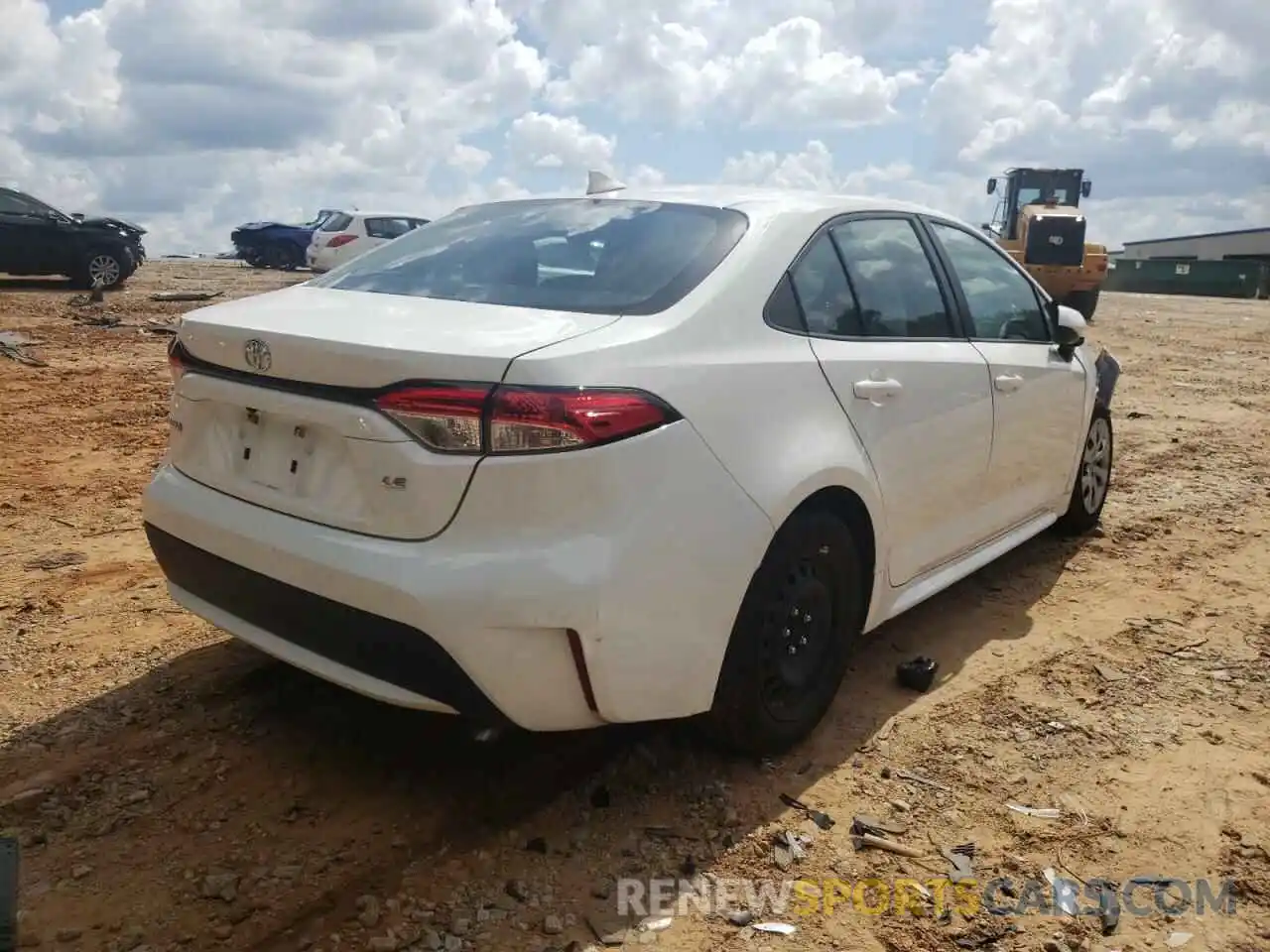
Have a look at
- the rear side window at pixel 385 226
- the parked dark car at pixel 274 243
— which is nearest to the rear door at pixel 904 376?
the rear side window at pixel 385 226

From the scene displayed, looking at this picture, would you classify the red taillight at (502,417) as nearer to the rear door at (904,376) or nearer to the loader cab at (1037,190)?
the rear door at (904,376)

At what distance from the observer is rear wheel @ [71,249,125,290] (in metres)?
16.6

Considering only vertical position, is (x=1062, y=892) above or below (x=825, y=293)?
below

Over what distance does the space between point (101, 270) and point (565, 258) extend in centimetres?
1628

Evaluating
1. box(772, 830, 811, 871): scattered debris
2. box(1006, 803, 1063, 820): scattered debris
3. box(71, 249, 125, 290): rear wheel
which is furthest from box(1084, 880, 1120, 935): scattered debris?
box(71, 249, 125, 290): rear wheel

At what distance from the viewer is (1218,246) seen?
55.6m

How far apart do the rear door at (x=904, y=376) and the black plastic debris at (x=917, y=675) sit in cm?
34

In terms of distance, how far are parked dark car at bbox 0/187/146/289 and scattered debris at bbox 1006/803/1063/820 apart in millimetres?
17326

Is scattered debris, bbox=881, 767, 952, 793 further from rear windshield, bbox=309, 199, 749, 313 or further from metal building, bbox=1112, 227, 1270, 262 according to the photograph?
metal building, bbox=1112, 227, 1270, 262

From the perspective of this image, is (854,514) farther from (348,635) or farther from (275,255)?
(275,255)

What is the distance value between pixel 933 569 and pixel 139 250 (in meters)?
17.2

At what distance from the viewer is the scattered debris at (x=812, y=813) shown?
280 centimetres

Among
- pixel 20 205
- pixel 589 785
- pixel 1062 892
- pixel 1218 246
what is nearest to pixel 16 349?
pixel 20 205

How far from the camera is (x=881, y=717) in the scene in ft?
11.2
